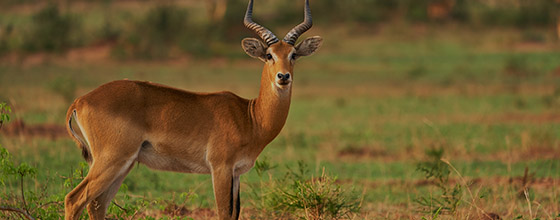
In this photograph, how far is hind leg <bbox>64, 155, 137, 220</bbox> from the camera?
6.70m

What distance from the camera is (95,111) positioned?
22.4ft

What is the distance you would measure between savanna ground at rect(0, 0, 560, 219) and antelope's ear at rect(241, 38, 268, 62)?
1271mm

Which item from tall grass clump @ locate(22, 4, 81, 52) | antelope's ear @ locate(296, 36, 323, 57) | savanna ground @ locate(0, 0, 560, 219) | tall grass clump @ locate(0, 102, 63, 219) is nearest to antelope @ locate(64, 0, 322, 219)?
antelope's ear @ locate(296, 36, 323, 57)

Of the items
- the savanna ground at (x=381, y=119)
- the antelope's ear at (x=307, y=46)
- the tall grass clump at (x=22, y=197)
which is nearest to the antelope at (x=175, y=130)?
the antelope's ear at (x=307, y=46)

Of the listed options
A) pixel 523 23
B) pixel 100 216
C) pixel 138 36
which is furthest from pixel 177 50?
pixel 100 216

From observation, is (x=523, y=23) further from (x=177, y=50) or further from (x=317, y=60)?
(x=177, y=50)

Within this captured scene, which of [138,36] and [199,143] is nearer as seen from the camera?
[199,143]

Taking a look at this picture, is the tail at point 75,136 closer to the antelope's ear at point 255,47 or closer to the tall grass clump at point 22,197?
the tall grass clump at point 22,197

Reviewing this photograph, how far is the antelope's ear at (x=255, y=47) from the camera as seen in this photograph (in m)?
7.48

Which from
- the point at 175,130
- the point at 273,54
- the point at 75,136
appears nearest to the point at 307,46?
the point at 273,54

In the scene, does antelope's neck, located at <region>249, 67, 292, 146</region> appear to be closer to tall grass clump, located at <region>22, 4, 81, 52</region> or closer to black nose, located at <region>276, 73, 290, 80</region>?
black nose, located at <region>276, 73, 290, 80</region>

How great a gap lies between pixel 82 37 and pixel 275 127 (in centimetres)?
2518

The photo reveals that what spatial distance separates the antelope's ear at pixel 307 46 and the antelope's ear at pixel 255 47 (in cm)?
30

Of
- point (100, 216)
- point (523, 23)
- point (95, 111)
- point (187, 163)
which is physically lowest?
point (523, 23)
